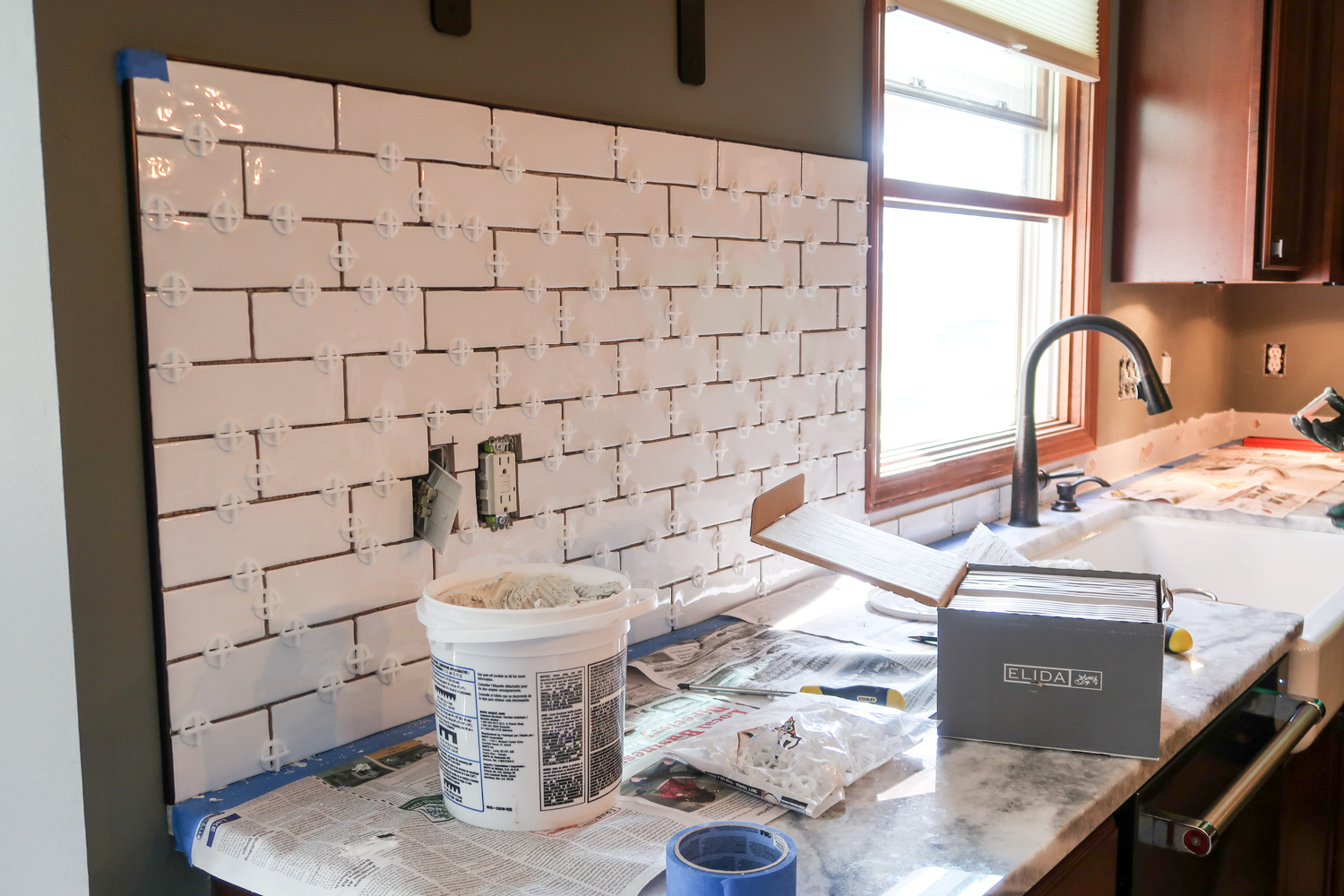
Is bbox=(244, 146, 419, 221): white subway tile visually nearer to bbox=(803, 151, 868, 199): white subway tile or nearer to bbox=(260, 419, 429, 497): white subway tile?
bbox=(260, 419, 429, 497): white subway tile

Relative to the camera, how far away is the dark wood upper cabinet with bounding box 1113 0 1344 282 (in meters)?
2.70

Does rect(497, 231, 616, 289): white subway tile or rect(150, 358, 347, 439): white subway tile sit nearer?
rect(150, 358, 347, 439): white subway tile

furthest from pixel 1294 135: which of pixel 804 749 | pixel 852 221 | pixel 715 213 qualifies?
pixel 804 749

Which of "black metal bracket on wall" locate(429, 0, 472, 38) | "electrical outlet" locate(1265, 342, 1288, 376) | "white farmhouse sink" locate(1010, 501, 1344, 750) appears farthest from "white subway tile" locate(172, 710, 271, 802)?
"electrical outlet" locate(1265, 342, 1288, 376)

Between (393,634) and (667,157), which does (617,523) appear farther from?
(667,157)

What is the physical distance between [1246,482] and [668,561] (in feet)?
6.47

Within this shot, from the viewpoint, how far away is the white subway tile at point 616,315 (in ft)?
4.64

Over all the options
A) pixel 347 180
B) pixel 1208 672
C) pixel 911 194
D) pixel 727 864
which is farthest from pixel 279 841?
pixel 911 194

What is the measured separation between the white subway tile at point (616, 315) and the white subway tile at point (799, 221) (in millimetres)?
289

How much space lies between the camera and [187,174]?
39.8 inches

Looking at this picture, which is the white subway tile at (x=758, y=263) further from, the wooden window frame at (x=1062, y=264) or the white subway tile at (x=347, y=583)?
the white subway tile at (x=347, y=583)

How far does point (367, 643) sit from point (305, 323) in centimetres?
37

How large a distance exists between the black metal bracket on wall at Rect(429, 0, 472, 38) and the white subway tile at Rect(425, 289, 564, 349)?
304 millimetres

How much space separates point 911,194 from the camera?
6.92 feet
